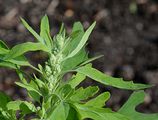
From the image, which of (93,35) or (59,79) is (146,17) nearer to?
(93,35)

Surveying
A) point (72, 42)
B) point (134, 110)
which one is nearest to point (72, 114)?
point (72, 42)

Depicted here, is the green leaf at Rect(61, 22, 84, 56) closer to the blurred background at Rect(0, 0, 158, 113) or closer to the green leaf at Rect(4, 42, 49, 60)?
the green leaf at Rect(4, 42, 49, 60)

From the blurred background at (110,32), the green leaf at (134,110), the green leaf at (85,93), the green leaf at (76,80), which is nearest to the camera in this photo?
the green leaf at (85,93)

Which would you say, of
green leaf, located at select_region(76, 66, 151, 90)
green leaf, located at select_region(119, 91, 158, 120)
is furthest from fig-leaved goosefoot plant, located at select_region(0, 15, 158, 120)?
green leaf, located at select_region(119, 91, 158, 120)

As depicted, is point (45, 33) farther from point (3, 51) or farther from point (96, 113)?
point (96, 113)

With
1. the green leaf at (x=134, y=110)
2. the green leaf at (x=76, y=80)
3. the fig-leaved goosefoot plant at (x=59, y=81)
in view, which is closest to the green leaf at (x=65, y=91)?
the fig-leaved goosefoot plant at (x=59, y=81)

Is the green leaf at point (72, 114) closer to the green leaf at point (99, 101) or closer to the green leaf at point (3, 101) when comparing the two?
the green leaf at point (99, 101)

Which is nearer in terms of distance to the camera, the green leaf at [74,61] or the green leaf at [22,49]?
the green leaf at [22,49]
